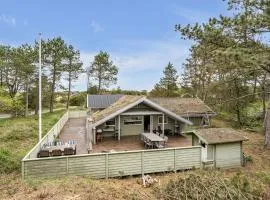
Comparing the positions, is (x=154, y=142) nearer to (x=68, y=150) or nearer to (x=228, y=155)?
(x=228, y=155)

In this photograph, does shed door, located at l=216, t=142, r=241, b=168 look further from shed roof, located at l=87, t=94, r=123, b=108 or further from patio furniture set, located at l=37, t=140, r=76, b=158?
shed roof, located at l=87, t=94, r=123, b=108

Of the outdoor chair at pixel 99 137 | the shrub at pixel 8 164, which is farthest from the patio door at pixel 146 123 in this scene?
the shrub at pixel 8 164

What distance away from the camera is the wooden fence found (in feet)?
37.7

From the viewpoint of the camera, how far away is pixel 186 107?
26703mm

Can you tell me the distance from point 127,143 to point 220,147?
24.0ft

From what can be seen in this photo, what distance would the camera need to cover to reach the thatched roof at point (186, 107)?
85.0ft

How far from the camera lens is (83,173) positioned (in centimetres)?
1188

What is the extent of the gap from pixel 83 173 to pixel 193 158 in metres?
5.53

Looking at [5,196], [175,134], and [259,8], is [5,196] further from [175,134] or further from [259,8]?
[175,134]

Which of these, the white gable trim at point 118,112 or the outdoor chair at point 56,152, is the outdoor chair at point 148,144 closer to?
the white gable trim at point 118,112

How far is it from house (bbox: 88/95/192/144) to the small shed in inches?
267

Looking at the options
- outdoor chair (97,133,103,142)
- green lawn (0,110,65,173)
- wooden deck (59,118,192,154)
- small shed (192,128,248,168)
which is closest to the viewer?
green lawn (0,110,65,173)

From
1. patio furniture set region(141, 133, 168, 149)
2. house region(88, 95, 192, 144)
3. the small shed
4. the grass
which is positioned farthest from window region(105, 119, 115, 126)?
the grass

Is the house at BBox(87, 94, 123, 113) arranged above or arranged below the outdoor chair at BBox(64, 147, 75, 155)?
above
